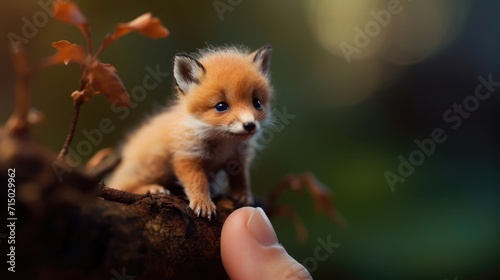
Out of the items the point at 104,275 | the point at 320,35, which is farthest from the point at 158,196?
the point at 320,35

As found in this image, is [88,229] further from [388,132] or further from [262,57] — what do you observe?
[388,132]

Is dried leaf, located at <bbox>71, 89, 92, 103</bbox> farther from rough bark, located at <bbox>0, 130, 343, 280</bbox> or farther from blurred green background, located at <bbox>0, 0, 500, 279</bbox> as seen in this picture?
blurred green background, located at <bbox>0, 0, 500, 279</bbox>

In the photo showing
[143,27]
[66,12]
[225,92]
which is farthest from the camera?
[225,92]

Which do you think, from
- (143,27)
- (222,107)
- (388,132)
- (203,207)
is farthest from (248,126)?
(388,132)

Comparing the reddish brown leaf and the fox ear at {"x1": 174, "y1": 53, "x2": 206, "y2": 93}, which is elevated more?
the reddish brown leaf

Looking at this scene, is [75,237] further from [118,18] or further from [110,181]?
[118,18]

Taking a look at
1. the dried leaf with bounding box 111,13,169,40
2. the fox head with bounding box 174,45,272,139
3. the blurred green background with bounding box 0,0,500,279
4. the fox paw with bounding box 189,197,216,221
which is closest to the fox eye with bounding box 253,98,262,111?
the fox head with bounding box 174,45,272,139

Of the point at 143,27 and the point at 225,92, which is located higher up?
the point at 143,27
